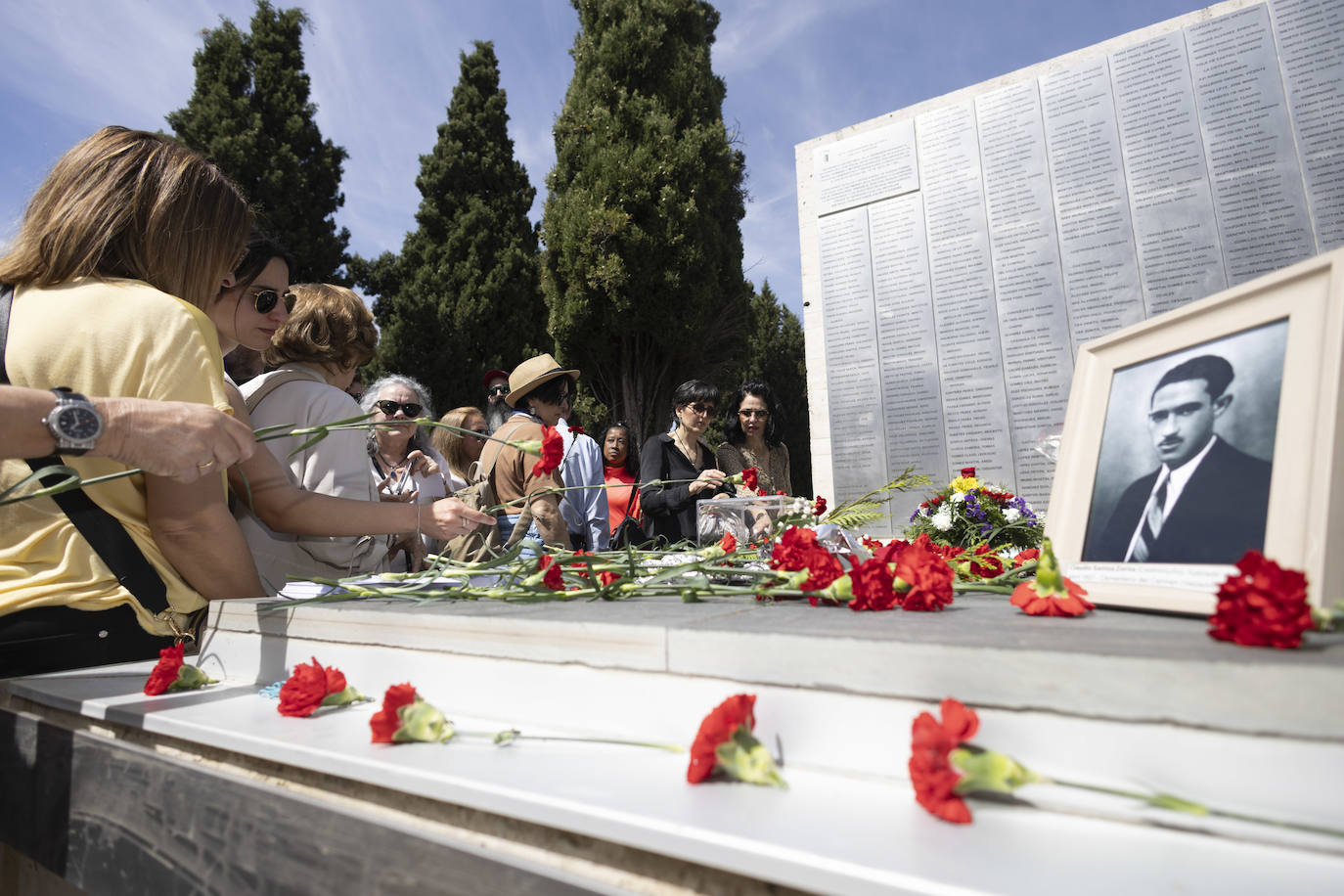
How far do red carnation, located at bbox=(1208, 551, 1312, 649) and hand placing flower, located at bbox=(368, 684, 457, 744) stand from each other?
2.45 feet

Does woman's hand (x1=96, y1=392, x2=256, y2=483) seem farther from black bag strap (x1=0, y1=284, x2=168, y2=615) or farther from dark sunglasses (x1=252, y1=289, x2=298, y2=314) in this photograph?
dark sunglasses (x1=252, y1=289, x2=298, y2=314)

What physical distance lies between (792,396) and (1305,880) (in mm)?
17328

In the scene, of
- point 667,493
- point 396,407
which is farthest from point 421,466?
point 667,493

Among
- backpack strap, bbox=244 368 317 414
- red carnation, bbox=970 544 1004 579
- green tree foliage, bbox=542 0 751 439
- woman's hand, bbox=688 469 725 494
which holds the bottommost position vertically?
red carnation, bbox=970 544 1004 579

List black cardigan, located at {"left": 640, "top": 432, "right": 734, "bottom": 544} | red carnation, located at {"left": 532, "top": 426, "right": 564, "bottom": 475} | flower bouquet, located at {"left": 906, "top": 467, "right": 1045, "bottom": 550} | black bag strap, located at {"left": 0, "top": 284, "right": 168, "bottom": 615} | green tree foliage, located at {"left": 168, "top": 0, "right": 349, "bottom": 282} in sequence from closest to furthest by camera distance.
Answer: black bag strap, located at {"left": 0, "top": 284, "right": 168, "bottom": 615} < red carnation, located at {"left": 532, "top": 426, "right": 564, "bottom": 475} < flower bouquet, located at {"left": 906, "top": 467, "right": 1045, "bottom": 550} < black cardigan, located at {"left": 640, "top": 432, "right": 734, "bottom": 544} < green tree foliage, located at {"left": 168, "top": 0, "right": 349, "bottom": 282}

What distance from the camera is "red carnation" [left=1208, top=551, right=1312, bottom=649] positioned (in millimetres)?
487

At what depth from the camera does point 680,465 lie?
140 inches

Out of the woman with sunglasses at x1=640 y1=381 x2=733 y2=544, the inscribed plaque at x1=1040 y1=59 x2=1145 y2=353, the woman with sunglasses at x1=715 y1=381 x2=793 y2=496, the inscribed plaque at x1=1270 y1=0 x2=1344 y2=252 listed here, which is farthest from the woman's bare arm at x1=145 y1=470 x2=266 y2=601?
the inscribed plaque at x1=1270 y1=0 x2=1344 y2=252

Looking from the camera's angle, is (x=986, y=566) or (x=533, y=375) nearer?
(x=986, y=566)

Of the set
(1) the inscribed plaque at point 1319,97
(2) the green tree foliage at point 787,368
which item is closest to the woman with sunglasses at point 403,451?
(1) the inscribed plaque at point 1319,97

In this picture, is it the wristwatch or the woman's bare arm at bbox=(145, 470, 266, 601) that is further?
the woman's bare arm at bbox=(145, 470, 266, 601)

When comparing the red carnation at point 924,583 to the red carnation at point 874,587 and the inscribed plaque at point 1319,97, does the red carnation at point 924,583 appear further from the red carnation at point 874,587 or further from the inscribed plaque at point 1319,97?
the inscribed plaque at point 1319,97

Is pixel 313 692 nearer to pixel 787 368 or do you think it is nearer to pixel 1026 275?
pixel 1026 275

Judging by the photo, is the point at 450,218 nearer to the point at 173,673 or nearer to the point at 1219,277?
the point at 1219,277
